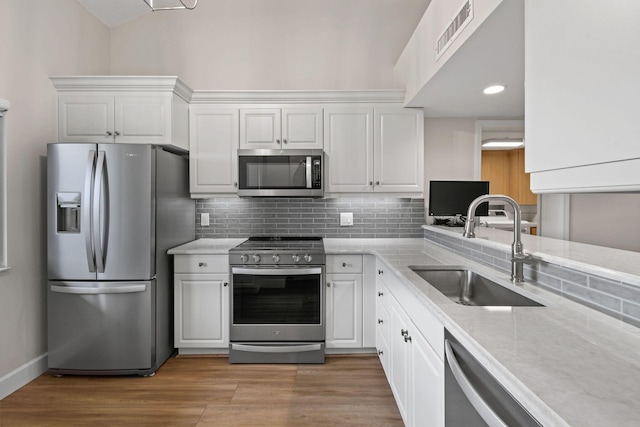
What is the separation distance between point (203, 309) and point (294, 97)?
78.4 inches

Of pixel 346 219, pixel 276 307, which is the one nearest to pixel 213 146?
pixel 346 219

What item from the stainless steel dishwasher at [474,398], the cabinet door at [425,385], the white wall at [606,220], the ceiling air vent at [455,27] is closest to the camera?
the stainless steel dishwasher at [474,398]

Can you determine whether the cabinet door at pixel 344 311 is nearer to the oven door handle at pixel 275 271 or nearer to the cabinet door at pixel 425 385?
the oven door handle at pixel 275 271

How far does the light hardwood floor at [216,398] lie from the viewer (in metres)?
2.13

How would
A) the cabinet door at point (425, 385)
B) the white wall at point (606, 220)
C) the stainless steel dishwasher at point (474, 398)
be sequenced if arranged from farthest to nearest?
the white wall at point (606, 220) < the cabinet door at point (425, 385) < the stainless steel dishwasher at point (474, 398)

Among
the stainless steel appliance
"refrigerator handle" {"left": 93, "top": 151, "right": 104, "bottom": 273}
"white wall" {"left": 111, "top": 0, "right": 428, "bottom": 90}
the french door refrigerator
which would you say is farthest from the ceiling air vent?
"refrigerator handle" {"left": 93, "top": 151, "right": 104, "bottom": 273}

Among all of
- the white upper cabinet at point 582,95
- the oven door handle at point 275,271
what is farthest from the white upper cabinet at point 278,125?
the white upper cabinet at point 582,95

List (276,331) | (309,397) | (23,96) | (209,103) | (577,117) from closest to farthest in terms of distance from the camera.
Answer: (577,117) → (309,397) → (23,96) → (276,331) → (209,103)

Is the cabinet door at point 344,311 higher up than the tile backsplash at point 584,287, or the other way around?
the tile backsplash at point 584,287

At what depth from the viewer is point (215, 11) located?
11.7ft

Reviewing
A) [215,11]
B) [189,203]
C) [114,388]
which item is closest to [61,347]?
[114,388]

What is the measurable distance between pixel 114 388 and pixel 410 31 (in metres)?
4.01

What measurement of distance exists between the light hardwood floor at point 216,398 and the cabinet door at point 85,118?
1849mm

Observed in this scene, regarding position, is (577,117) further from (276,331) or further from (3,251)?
(3,251)
